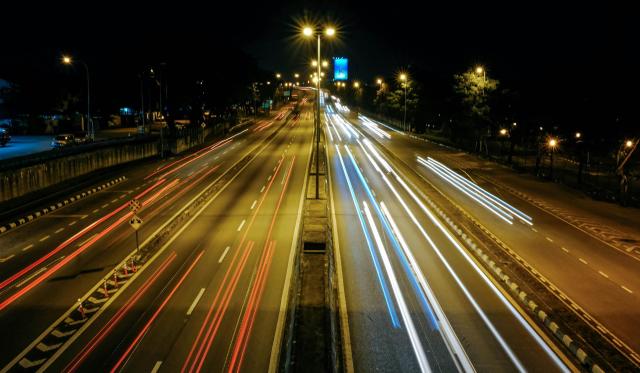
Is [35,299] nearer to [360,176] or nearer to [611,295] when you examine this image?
[611,295]

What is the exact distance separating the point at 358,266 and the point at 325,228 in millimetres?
2788

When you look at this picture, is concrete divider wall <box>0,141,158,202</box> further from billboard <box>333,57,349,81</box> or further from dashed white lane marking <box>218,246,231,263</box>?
billboard <box>333,57,349,81</box>

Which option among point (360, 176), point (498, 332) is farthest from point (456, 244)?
point (360, 176)

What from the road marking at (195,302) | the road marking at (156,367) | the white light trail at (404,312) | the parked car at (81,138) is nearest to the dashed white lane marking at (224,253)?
the road marking at (195,302)

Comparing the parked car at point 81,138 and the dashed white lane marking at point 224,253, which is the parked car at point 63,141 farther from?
the dashed white lane marking at point 224,253

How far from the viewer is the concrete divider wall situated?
105 feet

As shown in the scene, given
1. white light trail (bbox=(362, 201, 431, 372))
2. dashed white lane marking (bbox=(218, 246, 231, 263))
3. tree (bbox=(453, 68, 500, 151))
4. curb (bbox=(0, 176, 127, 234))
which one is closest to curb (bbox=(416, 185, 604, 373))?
white light trail (bbox=(362, 201, 431, 372))

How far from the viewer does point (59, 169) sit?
37.8 metres

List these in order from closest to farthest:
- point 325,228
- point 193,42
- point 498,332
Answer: point 498,332 → point 325,228 → point 193,42

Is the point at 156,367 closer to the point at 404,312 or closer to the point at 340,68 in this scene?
the point at 404,312

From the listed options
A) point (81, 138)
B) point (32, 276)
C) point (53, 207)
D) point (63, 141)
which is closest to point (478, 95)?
point (81, 138)

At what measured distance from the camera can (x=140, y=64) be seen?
80188 millimetres

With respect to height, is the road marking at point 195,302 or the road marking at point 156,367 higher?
the road marking at point 195,302

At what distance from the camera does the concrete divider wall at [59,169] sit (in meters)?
31.9
